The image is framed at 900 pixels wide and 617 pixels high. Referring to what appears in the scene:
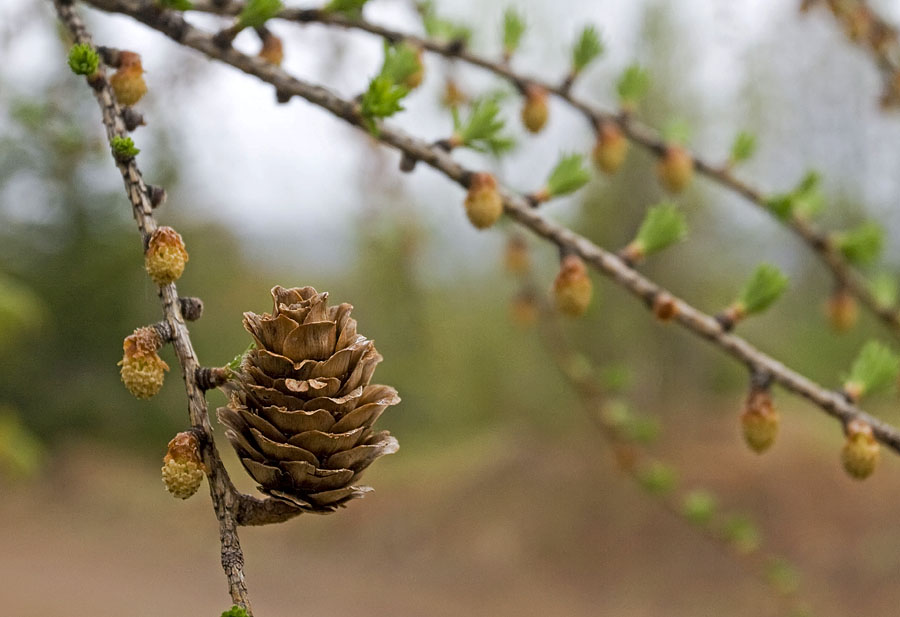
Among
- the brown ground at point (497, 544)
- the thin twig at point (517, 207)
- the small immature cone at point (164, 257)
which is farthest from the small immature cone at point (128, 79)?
the brown ground at point (497, 544)

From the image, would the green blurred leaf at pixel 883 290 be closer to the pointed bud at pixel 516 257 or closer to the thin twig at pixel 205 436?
the pointed bud at pixel 516 257

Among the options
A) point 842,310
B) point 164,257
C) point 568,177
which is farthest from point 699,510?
point 164,257

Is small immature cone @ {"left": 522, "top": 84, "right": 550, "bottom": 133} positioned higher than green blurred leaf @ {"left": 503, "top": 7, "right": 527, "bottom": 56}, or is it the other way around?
green blurred leaf @ {"left": 503, "top": 7, "right": 527, "bottom": 56}

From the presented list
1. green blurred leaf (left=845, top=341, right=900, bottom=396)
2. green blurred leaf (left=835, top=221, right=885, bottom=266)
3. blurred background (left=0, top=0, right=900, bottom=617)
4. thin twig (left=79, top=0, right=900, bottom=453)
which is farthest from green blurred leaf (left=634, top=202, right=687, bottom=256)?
blurred background (left=0, top=0, right=900, bottom=617)

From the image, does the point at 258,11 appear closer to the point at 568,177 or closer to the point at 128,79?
the point at 128,79

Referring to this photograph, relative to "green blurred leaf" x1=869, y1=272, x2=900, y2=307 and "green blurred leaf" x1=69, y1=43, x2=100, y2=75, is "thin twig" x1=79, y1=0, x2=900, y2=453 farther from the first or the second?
"green blurred leaf" x1=869, y1=272, x2=900, y2=307

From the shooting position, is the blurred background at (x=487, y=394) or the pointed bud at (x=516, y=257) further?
the blurred background at (x=487, y=394)
